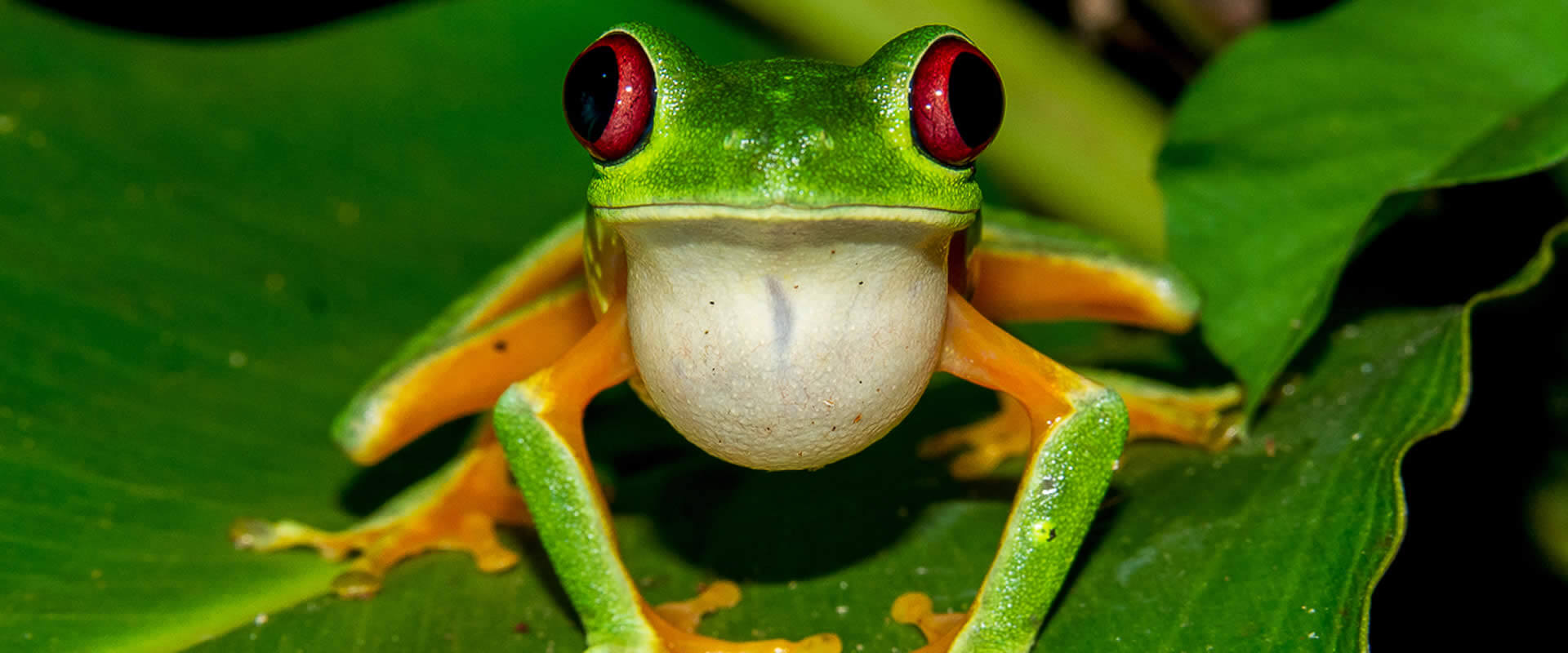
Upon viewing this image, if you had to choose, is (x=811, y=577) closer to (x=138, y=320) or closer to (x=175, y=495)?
(x=175, y=495)

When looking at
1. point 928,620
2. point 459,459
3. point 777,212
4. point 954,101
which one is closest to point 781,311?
point 777,212

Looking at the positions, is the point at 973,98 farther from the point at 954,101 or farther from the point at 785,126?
the point at 785,126

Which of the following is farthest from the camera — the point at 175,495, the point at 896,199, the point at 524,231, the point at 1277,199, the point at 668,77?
the point at 524,231

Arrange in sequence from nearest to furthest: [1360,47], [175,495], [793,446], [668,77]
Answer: [668,77]
[793,446]
[175,495]
[1360,47]

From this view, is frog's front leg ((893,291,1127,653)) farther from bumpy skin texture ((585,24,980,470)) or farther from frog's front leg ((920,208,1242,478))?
frog's front leg ((920,208,1242,478))

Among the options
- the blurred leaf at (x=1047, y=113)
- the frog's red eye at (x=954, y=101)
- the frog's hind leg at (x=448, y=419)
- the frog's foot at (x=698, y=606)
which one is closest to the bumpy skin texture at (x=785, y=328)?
the frog's red eye at (x=954, y=101)

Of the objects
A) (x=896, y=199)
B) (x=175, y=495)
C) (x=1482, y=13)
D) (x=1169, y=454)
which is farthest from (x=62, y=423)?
→ (x=1482, y=13)

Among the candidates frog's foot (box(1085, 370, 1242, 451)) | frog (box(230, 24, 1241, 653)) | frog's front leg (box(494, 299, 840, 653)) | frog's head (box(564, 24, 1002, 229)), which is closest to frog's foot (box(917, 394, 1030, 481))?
frog's foot (box(1085, 370, 1242, 451))
